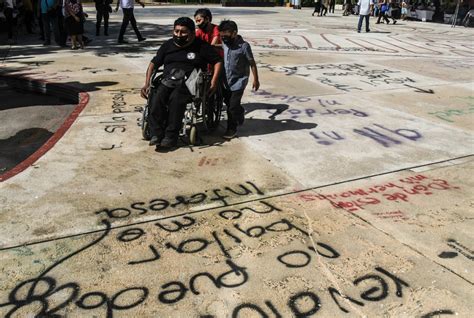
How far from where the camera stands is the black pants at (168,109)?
16.2 ft

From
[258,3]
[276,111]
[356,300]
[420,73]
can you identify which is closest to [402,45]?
[420,73]

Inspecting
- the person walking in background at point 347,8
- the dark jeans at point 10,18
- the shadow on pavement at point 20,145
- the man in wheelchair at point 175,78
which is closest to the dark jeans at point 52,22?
the dark jeans at point 10,18

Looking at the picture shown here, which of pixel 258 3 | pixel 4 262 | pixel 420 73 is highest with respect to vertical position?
pixel 258 3

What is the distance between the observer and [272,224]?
11.7 ft

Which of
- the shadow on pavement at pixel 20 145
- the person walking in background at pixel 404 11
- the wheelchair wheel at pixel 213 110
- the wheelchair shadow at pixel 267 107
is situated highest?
the person walking in background at pixel 404 11

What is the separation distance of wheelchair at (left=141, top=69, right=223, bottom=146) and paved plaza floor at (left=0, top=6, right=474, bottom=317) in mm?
183

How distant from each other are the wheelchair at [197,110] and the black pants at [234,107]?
13 centimetres

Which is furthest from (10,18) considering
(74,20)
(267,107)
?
(267,107)

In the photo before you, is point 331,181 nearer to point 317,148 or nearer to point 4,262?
point 317,148

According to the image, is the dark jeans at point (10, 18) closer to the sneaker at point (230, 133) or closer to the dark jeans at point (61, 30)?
the dark jeans at point (61, 30)

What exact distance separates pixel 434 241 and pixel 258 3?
127 ft

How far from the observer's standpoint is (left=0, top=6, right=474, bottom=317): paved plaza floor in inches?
108

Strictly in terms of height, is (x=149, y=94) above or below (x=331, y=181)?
above

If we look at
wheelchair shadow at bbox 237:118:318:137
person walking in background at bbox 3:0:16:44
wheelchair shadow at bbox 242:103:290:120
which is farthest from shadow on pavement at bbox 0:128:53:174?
person walking in background at bbox 3:0:16:44
